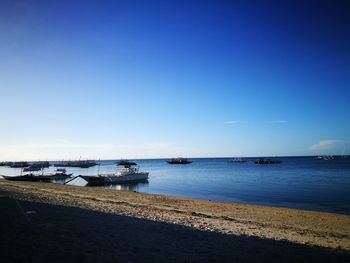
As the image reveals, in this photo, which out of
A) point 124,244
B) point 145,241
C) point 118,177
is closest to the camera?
point 124,244

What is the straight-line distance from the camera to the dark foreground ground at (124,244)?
785 centimetres

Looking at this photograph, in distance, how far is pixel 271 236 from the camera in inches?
499

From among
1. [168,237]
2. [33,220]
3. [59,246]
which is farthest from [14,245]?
[168,237]

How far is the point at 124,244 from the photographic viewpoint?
933 cm

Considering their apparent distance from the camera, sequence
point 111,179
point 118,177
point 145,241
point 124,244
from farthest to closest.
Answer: point 118,177
point 111,179
point 145,241
point 124,244

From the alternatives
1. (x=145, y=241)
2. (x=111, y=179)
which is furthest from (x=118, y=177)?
(x=145, y=241)

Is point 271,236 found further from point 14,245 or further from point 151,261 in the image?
point 14,245

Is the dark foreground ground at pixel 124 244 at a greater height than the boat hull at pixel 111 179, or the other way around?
the dark foreground ground at pixel 124 244

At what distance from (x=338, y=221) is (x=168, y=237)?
45.8 ft

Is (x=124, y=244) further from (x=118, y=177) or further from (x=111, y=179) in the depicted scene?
(x=118, y=177)

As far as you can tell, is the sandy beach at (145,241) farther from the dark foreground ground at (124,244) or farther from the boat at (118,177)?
the boat at (118,177)

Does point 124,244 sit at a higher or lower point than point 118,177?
higher

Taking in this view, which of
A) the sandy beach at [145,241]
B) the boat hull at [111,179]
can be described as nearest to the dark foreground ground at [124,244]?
the sandy beach at [145,241]

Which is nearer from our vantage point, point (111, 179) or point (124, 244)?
point (124, 244)
